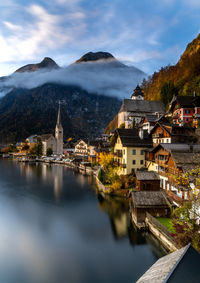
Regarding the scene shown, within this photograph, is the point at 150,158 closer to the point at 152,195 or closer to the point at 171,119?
the point at 152,195

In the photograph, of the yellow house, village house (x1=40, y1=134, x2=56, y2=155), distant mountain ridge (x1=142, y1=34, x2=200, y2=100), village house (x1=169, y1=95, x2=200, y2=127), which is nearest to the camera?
the yellow house

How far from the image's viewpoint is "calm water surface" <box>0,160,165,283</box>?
17328 mm

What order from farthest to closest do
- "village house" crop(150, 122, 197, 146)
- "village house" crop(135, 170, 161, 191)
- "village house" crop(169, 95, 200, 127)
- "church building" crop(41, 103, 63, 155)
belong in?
"church building" crop(41, 103, 63, 155), "village house" crop(169, 95, 200, 127), "village house" crop(150, 122, 197, 146), "village house" crop(135, 170, 161, 191)

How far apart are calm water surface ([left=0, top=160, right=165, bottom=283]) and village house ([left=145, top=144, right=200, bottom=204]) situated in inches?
256

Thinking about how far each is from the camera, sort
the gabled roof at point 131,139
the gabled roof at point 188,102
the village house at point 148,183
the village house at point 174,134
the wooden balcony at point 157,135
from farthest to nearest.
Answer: the gabled roof at point 188,102, the gabled roof at point 131,139, the wooden balcony at point 157,135, the village house at point 174,134, the village house at point 148,183

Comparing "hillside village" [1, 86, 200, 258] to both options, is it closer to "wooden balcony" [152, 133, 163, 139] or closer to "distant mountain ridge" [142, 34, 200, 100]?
"wooden balcony" [152, 133, 163, 139]

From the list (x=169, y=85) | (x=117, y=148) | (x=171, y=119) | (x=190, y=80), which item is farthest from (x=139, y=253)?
(x=169, y=85)

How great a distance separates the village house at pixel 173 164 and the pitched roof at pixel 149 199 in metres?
1.59

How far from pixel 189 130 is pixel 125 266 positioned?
97.6 ft

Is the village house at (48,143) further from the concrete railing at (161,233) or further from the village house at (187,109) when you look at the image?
the concrete railing at (161,233)

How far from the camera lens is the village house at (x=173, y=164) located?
2433cm

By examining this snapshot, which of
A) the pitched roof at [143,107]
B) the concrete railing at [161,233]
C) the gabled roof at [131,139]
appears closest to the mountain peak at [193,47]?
the pitched roof at [143,107]

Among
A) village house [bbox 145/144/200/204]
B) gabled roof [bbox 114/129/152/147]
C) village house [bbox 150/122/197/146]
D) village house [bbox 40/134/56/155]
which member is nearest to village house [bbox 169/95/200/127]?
village house [bbox 150/122/197/146]

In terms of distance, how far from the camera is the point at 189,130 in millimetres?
40062
